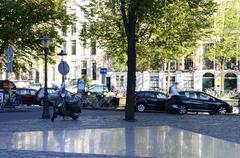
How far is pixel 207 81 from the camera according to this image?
69062 mm

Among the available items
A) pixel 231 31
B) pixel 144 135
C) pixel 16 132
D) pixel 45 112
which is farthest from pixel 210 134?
pixel 231 31

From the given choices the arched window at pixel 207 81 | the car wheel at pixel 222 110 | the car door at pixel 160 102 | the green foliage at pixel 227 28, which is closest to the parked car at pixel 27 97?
Answer: the car door at pixel 160 102

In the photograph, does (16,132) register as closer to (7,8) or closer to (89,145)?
(89,145)

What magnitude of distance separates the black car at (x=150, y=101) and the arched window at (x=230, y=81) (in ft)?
116

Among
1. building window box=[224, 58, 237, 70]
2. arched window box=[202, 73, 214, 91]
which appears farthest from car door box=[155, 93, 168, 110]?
arched window box=[202, 73, 214, 91]

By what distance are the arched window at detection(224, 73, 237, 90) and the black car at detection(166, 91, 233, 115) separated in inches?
1391

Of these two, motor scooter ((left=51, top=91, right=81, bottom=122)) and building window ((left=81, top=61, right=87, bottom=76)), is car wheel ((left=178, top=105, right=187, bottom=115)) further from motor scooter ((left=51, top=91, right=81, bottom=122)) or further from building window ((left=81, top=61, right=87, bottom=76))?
building window ((left=81, top=61, right=87, bottom=76))

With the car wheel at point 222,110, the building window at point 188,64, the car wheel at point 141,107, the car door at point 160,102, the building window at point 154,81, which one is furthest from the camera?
the building window at point 154,81

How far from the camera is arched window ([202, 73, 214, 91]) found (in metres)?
68.4

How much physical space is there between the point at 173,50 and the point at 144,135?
24.7 meters

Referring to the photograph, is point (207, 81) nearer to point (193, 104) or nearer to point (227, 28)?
point (227, 28)

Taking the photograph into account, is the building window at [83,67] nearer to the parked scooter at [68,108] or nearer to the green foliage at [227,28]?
the green foliage at [227,28]

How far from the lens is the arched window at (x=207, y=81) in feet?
225

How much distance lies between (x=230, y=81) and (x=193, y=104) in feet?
120
